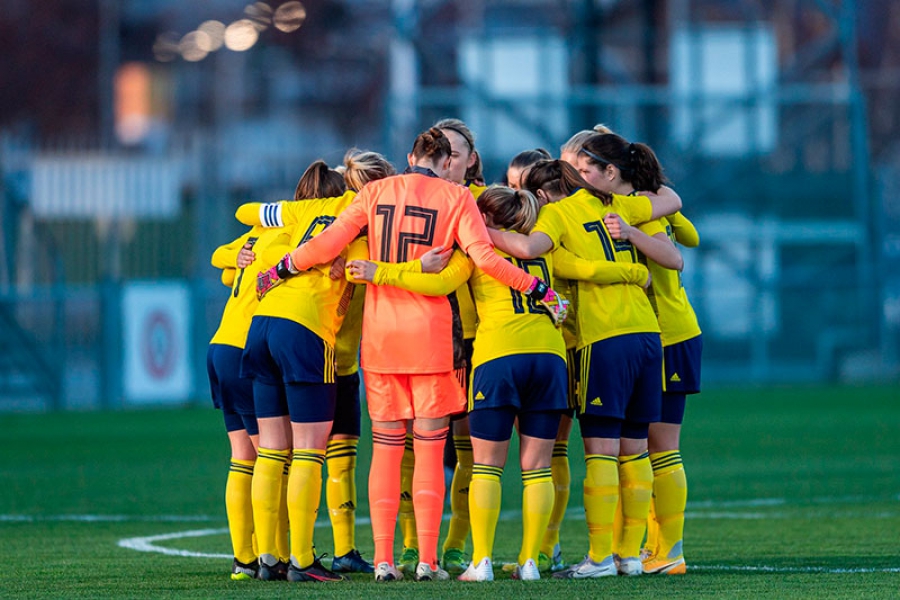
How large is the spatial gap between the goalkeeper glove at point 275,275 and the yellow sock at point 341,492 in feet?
2.83

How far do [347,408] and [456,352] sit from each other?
2.61 feet

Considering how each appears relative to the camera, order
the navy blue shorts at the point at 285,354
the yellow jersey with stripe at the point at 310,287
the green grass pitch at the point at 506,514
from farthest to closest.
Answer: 1. the yellow jersey with stripe at the point at 310,287
2. the navy blue shorts at the point at 285,354
3. the green grass pitch at the point at 506,514

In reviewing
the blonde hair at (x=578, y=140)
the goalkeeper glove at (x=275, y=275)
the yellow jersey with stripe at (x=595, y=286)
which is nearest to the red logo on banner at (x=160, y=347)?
the goalkeeper glove at (x=275, y=275)

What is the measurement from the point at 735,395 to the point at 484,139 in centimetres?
660

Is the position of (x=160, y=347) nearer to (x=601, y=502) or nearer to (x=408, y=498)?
(x=408, y=498)

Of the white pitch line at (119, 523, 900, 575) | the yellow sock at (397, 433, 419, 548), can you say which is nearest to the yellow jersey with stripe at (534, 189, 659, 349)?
the yellow sock at (397, 433, 419, 548)

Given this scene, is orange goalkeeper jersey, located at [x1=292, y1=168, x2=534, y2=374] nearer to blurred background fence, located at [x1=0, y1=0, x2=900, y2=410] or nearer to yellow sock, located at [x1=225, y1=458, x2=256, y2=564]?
yellow sock, located at [x1=225, y1=458, x2=256, y2=564]

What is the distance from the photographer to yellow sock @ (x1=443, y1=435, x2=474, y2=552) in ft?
25.5

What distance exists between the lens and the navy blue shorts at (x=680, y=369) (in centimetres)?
764

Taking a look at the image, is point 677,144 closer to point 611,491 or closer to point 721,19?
point 721,19

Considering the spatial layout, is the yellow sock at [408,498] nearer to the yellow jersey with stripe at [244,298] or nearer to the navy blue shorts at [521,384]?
the navy blue shorts at [521,384]

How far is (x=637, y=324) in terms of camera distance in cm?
730

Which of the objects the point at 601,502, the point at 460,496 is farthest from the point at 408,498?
the point at 601,502

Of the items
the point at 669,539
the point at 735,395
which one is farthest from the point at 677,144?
the point at 669,539
